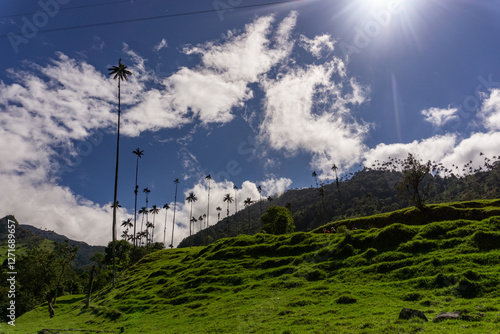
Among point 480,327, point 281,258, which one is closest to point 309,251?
point 281,258

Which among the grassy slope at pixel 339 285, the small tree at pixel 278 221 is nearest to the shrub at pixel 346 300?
the grassy slope at pixel 339 285

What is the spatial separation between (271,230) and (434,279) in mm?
70999

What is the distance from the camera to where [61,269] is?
7800 centimetres

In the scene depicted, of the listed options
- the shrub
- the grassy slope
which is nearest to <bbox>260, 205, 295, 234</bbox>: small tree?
the grassy slope

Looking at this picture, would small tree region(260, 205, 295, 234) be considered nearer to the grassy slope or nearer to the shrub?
the grassy slope

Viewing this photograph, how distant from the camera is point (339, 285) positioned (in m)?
32.7

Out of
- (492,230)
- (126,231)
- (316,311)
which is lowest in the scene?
(316,311)

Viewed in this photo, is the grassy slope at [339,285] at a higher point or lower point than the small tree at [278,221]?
lower

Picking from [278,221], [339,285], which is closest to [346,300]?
[339,285]

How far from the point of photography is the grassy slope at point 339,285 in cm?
2231

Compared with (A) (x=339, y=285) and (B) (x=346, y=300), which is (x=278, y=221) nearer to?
(A) (x=339, y=285)

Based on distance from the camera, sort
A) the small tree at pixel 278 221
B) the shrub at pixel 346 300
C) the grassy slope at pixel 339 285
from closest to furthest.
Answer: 1. the grassy slope at pixel 339 285
2. the shrub at pixel 346 300
3. the small tree at pixel 278 221

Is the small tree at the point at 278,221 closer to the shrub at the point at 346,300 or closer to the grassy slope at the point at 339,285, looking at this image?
the grassy slope at the point at 339,285

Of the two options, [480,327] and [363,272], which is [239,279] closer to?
[363,272]
